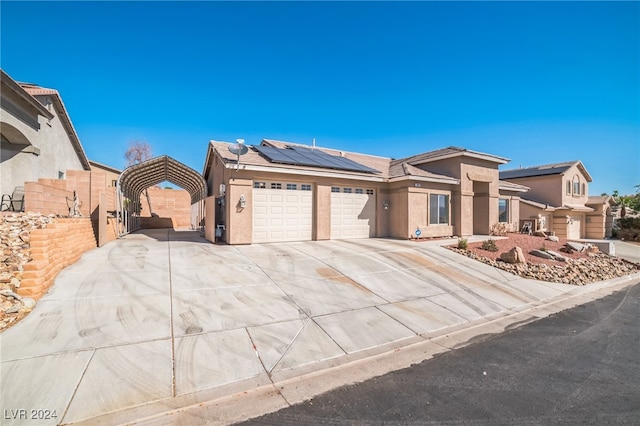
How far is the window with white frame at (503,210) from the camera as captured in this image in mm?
18992

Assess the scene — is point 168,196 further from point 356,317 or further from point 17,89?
point 356,317

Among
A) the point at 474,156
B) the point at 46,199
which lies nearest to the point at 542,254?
the point at 474,156

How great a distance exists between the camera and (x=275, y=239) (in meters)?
12.2

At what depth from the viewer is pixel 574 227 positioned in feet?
87.5

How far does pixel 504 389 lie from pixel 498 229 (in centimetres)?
1693

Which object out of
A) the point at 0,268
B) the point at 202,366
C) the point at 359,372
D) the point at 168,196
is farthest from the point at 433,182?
the point at 168,196

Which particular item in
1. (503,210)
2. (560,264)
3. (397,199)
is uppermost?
(397,199)

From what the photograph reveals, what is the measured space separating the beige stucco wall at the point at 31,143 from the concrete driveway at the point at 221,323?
6.19 m

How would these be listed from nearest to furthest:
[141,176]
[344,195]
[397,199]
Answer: [344,195] < [397,199] < [141,176]

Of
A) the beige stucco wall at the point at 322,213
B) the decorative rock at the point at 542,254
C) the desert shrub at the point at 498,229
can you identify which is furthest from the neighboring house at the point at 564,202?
the beige stucco wall at the point at 322,213

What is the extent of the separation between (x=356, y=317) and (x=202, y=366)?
309 centimetres

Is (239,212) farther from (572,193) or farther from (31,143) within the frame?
(572,193)

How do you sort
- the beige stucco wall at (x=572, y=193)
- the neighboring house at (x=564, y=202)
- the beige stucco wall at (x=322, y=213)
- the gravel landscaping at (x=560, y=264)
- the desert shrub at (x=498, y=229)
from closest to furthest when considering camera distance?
the gravel landscaping at (x=560, y=264)
the beige stucco wall at (x=322, y=213)
the desert shrub at (x=498, y=229)
the neighboring house at (x=564, y=202)
the beige stucco wall at (x=572, y=193)

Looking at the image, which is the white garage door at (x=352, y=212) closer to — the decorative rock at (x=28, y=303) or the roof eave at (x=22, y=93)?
the decorative rock at (x=28, y=303)
